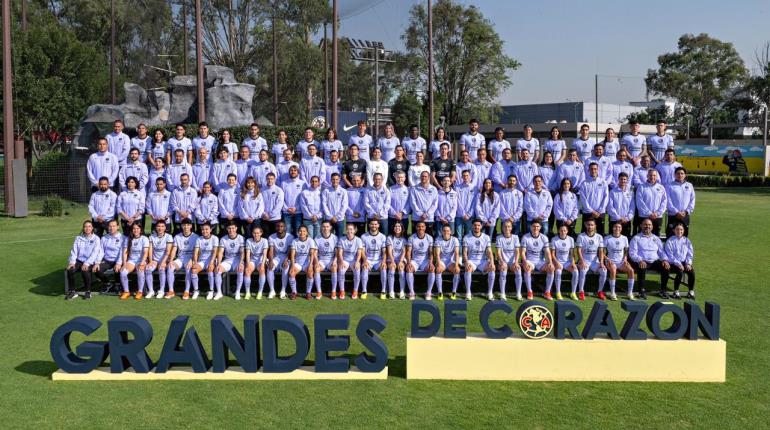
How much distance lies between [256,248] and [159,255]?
1759 mm

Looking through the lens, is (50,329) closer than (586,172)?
Yes

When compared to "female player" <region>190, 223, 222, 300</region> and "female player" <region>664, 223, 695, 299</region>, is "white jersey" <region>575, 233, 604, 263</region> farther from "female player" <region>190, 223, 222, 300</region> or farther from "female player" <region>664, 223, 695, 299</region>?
"female player" <region>190, 223, 222, 300</region>

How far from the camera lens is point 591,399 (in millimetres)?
7242

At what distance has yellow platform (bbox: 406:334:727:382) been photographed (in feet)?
25.6

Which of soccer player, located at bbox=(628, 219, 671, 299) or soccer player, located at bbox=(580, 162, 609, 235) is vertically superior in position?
soccer player, located at bbox=(580, 162, 609, 235)

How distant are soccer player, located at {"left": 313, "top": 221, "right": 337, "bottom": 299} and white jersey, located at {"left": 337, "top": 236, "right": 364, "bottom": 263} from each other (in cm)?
16

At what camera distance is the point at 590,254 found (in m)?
11.8

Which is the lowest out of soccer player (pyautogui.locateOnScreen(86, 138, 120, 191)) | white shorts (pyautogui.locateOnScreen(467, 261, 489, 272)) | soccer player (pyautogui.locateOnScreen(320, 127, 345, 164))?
white shorts (pyautogui.locateOnScreen(467, 261, 489, 272))

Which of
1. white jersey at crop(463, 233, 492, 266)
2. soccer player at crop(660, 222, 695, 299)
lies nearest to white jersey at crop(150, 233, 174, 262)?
white jersey at crop(463, 233, 492, 266)

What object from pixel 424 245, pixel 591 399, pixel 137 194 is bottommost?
pixel 591 399

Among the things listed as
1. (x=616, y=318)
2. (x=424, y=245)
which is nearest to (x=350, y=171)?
(x=424, y=245)

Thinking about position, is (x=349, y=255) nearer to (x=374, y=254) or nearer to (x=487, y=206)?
(x=374, y=254)

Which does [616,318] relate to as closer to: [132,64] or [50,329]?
[50,329]

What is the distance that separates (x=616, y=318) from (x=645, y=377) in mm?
2648
